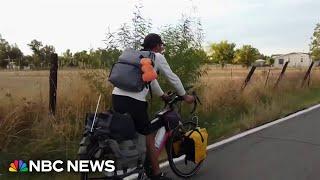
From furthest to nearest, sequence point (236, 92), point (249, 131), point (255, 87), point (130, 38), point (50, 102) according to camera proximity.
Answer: point (255, 87) < point (236, 92) < point (249, 131) < point (130, 38) < point (50, 102)

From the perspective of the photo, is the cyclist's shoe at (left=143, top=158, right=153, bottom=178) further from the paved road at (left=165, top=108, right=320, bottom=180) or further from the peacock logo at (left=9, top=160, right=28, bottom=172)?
the peacock logo at (left=9, top=160, right=28, bottom=172)

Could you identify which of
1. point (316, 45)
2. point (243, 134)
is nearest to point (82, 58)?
point (243, 134)

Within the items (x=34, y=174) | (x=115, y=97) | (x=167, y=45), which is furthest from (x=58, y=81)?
(x=115, y=97)

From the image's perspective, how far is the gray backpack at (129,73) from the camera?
17.4 ft

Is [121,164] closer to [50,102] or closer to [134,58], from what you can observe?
[134,58]

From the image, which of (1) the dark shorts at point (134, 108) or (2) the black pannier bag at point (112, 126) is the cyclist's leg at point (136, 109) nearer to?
(1) the dark shorts at point (134, 108)

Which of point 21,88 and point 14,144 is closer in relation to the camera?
point 14,144

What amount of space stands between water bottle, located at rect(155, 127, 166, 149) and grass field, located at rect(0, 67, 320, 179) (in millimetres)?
1775

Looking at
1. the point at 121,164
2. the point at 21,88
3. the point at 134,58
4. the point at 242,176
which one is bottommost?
the point at 242,176

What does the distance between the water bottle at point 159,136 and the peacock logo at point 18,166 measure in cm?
192

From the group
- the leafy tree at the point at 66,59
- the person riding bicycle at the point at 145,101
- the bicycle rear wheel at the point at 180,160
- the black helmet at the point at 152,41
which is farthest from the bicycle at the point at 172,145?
the leafy tree at the point at 66,59

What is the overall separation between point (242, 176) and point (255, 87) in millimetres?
10848

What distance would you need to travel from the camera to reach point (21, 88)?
31.4 ft

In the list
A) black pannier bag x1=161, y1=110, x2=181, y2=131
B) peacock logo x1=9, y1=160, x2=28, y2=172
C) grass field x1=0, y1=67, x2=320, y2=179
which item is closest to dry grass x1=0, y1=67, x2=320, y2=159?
grass field x1=0, y1=67, x2=320, y2=179
